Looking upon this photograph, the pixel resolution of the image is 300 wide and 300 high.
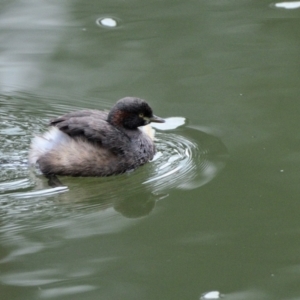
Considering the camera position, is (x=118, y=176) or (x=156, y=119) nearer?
(x=118, y=176)

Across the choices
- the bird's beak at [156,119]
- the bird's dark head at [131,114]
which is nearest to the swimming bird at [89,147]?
the bird's dark head at [131,114]

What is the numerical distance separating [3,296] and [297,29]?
16.5 feet

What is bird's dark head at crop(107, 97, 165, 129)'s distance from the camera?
6.29 m

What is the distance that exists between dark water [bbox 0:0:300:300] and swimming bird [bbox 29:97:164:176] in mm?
113

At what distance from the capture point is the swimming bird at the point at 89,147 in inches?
238

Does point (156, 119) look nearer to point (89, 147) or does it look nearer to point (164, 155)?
point (164, 155)

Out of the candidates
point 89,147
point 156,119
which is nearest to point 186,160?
point 156,119

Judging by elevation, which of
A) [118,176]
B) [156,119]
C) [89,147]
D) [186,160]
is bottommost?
[118,176]

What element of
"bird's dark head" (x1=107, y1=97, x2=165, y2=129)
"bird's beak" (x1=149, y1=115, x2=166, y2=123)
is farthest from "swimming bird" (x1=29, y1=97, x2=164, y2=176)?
"bird's beak" (x1=149, y1=115, x2=166, y2=123)

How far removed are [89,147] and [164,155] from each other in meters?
0.67

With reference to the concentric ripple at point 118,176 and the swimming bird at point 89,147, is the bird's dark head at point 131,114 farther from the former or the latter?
the concentric ripple at point 118,176

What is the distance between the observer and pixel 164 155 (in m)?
6.42

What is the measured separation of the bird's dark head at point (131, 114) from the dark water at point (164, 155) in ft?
1.04

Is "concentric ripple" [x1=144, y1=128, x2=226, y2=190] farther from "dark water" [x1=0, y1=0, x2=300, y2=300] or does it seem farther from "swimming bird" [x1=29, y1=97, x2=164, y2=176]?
"swimming bird" [x1=29, y1=97, x2=164, y2=176]
